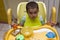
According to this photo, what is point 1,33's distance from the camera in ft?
7.29

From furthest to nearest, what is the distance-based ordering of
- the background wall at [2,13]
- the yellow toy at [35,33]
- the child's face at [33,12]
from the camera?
the background wall at [2,13] < the child's face at [33,12] < the yellow toy at [35,33]

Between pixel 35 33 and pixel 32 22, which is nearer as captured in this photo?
pixel 35 33

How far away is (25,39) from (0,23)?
4.20 feet

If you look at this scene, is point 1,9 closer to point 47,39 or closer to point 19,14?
point 19,14

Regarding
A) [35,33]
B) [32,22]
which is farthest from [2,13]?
[35,33]

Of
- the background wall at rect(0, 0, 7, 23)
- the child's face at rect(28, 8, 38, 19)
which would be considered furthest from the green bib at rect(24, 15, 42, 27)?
the background wall at rect(0, 0, 7, 23)

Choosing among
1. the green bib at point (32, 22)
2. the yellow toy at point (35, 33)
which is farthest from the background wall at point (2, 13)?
the yellow toy at point (35, 33)

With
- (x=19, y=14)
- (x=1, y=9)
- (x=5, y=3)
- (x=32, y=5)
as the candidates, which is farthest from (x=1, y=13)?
(x=32, y=5)

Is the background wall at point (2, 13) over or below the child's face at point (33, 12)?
below

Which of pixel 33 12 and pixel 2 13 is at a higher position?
pixel 33 12

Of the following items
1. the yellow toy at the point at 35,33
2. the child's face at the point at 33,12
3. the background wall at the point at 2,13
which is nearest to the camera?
the yellow toy at the point at 35,33

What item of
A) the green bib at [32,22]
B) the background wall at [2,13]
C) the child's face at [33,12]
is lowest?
the background wall at [2,13]

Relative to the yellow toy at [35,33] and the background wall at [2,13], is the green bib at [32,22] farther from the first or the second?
the background wall at [2,13]

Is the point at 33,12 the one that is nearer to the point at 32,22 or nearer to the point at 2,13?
the point at 32,22
